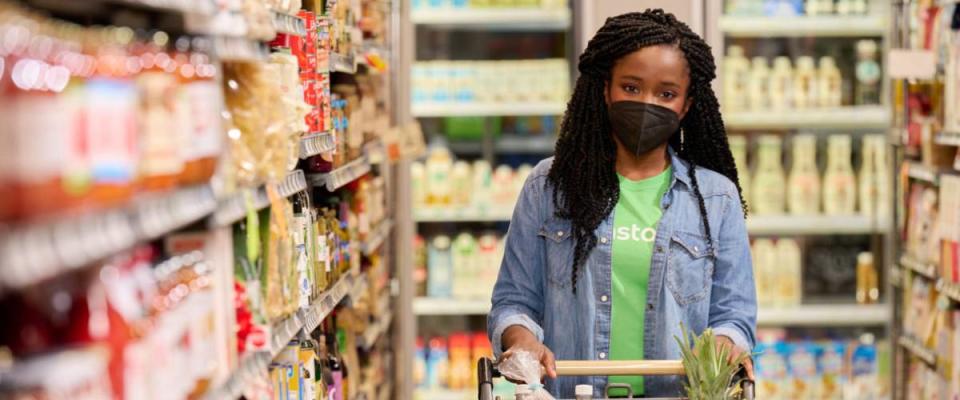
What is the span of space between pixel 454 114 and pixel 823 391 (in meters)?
2.22

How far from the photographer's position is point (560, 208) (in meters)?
3.29

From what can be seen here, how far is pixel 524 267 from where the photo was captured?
3.31 m

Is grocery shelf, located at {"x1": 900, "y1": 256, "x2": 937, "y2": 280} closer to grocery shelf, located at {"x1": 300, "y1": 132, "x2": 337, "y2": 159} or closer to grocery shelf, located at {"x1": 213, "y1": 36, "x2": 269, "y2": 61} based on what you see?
grocery shelf, located at {"x1": 300, "y1": 132, "x2": 337, "y2": 159}

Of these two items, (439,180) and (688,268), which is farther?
(439,180)

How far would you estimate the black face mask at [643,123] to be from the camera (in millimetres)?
3160

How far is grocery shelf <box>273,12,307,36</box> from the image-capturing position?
2785 millimetres

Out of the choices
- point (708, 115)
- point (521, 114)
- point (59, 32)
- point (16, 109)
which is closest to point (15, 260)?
point (16, 109)

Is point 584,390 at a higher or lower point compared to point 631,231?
lower

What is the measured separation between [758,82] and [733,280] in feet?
9.43

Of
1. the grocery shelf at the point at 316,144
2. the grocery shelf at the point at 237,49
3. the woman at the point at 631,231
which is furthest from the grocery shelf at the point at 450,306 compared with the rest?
the grocery shelf at the point at 237,49

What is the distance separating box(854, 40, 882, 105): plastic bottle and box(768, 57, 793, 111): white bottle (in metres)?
0.32

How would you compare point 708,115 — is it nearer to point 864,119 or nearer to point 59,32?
point 59,32

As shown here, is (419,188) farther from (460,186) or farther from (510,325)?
(510,325)

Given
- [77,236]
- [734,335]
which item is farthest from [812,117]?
[77,236]
